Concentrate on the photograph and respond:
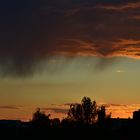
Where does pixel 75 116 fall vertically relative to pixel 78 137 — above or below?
above

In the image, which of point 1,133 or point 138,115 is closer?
point 138,115

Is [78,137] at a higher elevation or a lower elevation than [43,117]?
lower

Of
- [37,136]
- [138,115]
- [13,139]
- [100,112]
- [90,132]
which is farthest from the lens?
[100,112]

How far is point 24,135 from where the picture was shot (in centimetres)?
11556

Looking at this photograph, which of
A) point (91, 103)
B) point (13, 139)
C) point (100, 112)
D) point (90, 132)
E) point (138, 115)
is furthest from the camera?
point (91, 103)

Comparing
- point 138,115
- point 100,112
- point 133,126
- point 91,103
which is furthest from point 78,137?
point 91,103

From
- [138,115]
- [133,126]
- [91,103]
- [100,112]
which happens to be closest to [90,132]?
[133,126]

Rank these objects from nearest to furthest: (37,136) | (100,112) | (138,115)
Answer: (37,136) → (138,115) → (100,112)

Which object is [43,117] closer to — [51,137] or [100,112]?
[100,112]

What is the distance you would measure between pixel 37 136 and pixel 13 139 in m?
16.4

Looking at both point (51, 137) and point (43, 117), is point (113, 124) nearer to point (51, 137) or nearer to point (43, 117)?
point (51, 137)

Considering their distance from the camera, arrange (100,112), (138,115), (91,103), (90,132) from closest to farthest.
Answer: (90,132) < (138,115) < (100,112) < (91,103)

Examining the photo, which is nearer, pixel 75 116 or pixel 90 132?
pixel 90 132

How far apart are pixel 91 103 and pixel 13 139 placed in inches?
1598
